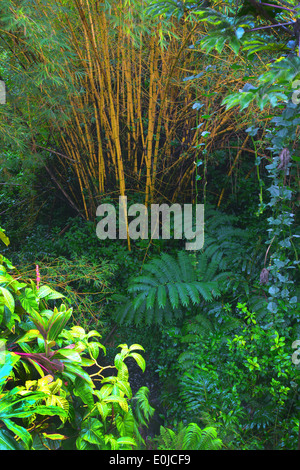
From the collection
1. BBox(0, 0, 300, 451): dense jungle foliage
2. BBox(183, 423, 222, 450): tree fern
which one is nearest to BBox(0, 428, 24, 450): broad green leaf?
BBox(0, 0, 300, 451): dense jungle foliage

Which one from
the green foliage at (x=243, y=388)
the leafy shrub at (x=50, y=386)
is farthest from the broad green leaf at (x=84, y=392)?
the green foliage at (x=243, y=388)

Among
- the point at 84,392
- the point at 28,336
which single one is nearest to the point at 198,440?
the point at 84,392

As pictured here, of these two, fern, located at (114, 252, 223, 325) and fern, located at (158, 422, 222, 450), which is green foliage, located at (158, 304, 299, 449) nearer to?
fern, located at (158, 422, 222, 450)

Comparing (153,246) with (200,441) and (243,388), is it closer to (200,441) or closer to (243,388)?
(243,388)

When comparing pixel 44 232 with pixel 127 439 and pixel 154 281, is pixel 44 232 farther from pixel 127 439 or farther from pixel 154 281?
pixel 127 439

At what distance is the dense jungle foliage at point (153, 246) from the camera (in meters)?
1.05

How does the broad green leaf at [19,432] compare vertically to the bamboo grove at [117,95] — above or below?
below

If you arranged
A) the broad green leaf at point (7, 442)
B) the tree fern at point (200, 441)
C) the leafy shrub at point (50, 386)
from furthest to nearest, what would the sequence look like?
the tree fern at point (200, 441) < the leafy shrub at point (50, 386) < the broad green leaf at point (7, 442)

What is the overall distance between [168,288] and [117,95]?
1.36 meters

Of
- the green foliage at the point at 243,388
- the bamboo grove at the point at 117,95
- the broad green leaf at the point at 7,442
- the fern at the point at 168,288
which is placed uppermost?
the bamboo grove at the point at 117,95

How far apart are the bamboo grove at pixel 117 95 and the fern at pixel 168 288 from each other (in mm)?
552

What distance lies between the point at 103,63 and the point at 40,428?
7.08ft

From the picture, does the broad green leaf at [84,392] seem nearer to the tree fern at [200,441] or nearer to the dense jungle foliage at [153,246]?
the dense jungle foliage at [153,246]

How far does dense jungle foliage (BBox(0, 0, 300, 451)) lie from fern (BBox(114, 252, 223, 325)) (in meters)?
0.01
